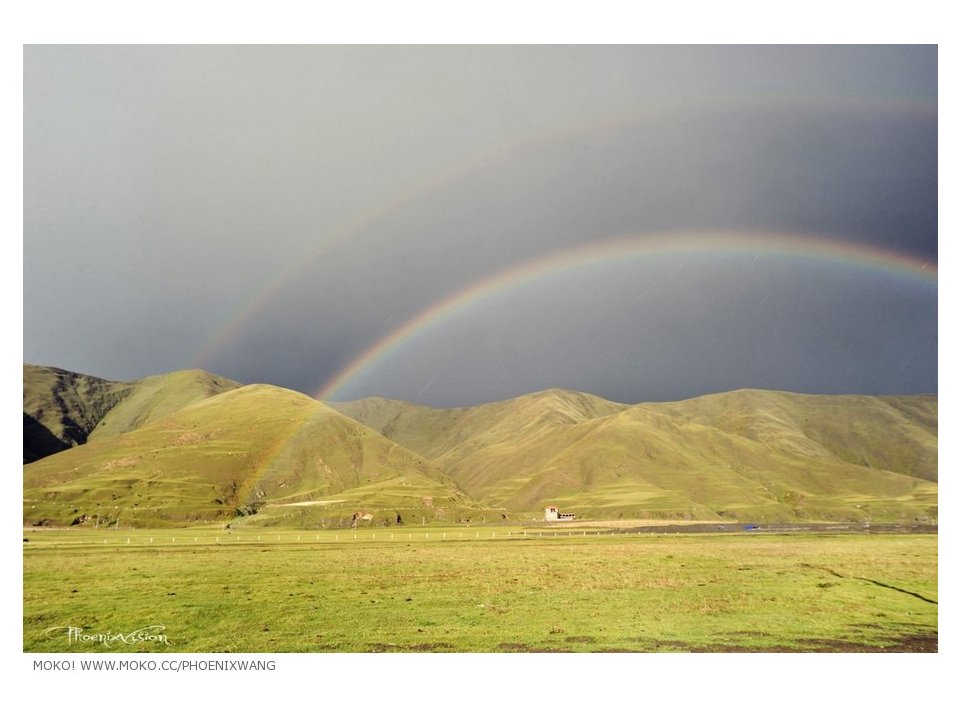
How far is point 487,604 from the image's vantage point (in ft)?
132

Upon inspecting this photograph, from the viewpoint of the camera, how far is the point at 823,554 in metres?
69.1

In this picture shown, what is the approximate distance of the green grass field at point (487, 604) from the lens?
3428 cm
